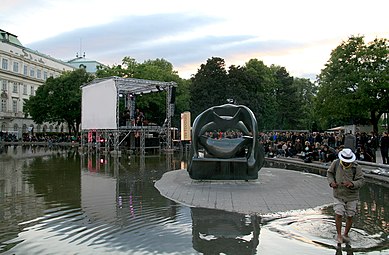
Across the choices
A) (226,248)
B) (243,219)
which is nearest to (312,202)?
(243,219)

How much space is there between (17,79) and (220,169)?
71773mm

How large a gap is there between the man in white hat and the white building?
7347cm

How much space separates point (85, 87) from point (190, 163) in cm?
2255

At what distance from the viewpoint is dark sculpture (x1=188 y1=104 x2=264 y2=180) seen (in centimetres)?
1274

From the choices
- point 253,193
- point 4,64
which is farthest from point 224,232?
point 4,64

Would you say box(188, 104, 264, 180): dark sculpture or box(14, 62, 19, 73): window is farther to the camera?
box(14, 62, 19, 73): window

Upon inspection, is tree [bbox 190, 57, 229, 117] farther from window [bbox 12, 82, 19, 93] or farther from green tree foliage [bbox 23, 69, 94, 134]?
window [bbox 12, 82, 19, 93]

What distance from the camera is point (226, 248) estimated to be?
588 centimetres

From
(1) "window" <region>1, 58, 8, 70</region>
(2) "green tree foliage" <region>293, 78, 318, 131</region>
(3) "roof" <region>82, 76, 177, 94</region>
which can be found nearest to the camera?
(3) "roof" <region>82, 76, 177, 94</region>

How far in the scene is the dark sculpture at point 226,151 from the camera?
12.7m

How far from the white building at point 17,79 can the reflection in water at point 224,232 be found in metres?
71.1

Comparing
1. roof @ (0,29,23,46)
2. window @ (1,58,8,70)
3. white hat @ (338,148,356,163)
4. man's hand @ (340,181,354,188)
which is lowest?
man's hand @ (340,181,354,188)

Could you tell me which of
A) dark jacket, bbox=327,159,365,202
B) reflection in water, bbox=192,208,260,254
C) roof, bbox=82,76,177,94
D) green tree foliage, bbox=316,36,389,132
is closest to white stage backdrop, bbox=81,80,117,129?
roof, bbox=82,76,177,94

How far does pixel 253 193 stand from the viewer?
10.7 meters
